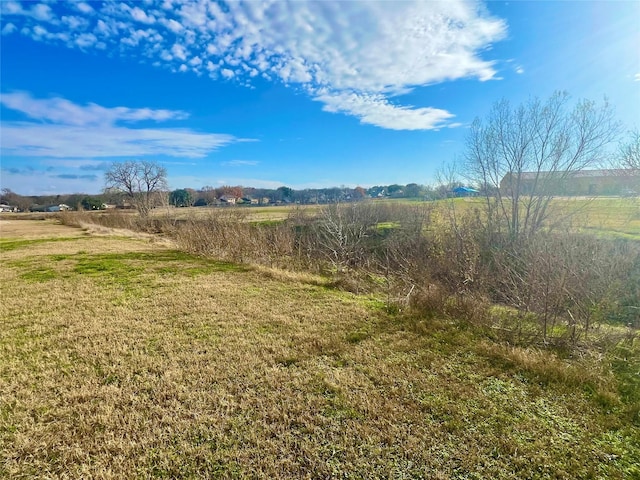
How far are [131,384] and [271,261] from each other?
913 centimetres

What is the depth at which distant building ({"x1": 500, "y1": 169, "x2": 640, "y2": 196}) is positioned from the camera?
45.7 ft

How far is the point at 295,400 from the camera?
11.2 feet

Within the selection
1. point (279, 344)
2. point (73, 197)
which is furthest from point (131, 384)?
point (73, 197)

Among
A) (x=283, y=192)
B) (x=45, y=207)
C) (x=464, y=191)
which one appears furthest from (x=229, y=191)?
(x=464, y=191)

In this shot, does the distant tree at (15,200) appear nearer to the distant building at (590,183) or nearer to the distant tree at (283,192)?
the distant tree at (283,192)

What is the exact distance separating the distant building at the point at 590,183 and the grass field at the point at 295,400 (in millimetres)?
12963

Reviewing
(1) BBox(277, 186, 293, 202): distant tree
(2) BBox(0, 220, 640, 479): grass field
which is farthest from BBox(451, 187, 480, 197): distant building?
(1) BBox(277, 186, 293, 202): distant tree

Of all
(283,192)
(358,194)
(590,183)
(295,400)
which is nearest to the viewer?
(295,400)

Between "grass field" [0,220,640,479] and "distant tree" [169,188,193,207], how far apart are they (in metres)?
47.5

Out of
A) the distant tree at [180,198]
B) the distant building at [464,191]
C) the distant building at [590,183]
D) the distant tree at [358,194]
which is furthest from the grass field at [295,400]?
the distant tree at [180,198]

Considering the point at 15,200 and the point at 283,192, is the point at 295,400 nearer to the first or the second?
the point at 283,192

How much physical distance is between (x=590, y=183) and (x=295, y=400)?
17482 mm

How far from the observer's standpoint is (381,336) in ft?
17.3

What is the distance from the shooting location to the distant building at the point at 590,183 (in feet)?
45.7
